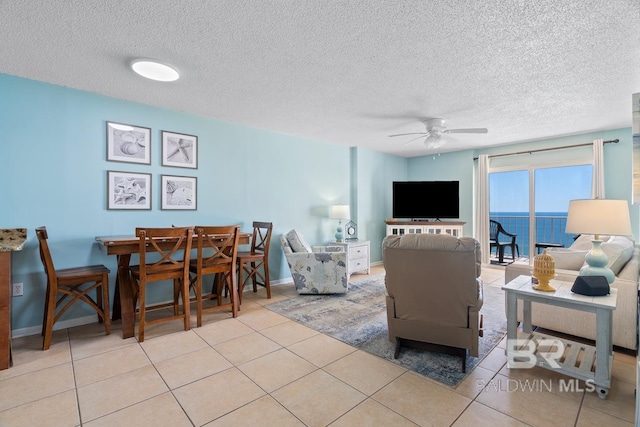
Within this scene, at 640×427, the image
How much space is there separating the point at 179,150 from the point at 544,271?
3.78 m

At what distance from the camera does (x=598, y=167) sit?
14.3 ft

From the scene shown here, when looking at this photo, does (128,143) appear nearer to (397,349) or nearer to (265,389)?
(265,389)

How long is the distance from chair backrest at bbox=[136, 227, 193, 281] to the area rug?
1.16m

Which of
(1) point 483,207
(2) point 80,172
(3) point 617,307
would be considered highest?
(2) point 80,172

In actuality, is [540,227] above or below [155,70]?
below

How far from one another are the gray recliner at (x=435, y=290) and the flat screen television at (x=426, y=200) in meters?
3.73

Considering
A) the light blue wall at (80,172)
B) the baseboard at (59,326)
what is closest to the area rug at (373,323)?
the light blue wall at (80,172)

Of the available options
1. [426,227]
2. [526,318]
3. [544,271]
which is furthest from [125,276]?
[426,227]

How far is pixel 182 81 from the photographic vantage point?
271 cm

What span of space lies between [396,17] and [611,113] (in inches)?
141

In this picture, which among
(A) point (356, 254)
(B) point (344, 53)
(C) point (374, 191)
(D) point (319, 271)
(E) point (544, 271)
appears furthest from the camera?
(C) point (374, 191)

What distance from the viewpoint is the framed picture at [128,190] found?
3.06 m

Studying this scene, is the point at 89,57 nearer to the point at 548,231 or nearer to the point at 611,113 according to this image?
the point at 611,113

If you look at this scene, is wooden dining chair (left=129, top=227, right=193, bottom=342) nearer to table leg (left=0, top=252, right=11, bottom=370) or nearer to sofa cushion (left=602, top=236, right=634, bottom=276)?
table leg (left=0, top=252, right=11, bottom=370)
